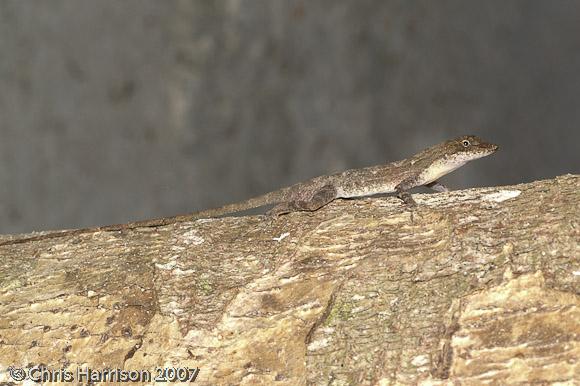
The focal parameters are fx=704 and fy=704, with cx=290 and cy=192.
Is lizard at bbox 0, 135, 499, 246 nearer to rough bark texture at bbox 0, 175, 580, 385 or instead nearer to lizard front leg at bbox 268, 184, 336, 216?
lizard front leg at bbox 268, 184, 336, 216

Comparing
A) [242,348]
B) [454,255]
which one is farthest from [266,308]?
[454,255]

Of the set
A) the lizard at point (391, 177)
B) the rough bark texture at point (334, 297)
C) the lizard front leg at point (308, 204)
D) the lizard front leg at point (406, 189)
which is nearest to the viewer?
the rough bark texture at point (334, 297)

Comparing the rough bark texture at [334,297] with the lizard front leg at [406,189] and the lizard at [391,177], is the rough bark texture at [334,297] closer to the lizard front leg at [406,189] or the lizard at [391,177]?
the lizard front leg at [406,189]

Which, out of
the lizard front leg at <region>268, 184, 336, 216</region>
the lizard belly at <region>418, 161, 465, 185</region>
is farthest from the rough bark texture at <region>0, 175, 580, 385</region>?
the lizard belly at <region>418, 161, 465, 185</region>

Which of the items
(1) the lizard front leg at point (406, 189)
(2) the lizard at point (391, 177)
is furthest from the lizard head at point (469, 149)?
(1) the lizard front leg at point (406, 189)

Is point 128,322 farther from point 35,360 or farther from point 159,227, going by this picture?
point 159,227

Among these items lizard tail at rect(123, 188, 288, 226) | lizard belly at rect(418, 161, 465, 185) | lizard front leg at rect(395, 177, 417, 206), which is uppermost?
lizard tail at rect(123, 188, 288, 226)
